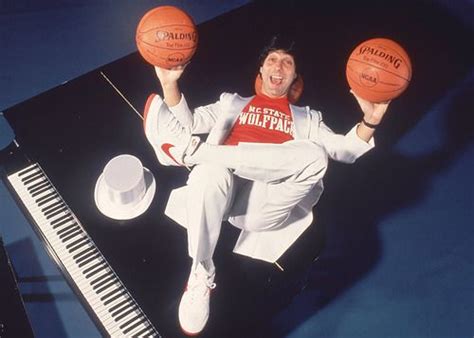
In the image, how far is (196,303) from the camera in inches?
111

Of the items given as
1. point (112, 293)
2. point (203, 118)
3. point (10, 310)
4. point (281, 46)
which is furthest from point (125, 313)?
point (281, 46)

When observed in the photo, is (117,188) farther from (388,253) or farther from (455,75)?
(455,75)

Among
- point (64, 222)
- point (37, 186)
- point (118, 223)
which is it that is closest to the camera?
point (118, 223)

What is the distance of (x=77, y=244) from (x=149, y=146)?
0.75 metres

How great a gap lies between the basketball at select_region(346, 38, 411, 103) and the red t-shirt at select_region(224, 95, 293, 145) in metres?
0.50

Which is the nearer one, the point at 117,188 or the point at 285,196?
the point at 285,196

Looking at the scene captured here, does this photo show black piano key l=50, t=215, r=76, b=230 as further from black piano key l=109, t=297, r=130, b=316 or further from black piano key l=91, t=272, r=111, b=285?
black piano key l=109, t=297, r=130, b=316

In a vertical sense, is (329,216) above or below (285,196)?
below

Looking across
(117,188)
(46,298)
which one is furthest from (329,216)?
(46,298)

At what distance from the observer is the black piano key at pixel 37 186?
10.8 feet

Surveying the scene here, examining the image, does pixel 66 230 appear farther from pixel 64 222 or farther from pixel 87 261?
pixel 87 261

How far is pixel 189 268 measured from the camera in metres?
3.01

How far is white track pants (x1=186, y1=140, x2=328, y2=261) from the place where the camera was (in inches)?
103

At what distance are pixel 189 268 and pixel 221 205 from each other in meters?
0.55
